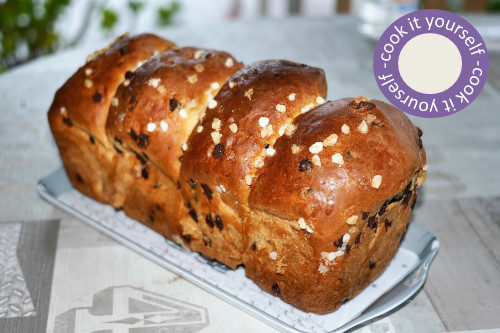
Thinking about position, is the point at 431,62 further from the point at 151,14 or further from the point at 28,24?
the point at 151,14

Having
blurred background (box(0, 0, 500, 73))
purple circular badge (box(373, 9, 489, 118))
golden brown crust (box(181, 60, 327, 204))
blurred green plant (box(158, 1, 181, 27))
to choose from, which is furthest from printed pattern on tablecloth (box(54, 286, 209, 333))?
blurred green plant (box(158, 1, 181, 27))

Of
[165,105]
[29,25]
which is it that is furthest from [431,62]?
[29,25]

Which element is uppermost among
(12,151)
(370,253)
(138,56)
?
(138,56)

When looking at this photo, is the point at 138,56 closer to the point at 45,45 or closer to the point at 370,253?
the point at 370,253

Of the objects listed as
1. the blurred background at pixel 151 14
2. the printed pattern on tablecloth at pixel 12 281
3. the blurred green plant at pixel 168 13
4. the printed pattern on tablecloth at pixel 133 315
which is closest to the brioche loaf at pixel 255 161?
the printed pattern on tablecloth at pixel 133 315

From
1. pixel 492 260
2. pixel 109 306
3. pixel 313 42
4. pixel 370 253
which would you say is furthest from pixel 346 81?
pixel 109 306
